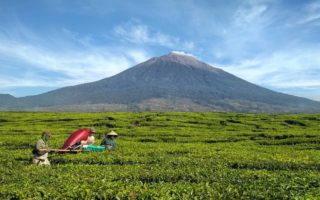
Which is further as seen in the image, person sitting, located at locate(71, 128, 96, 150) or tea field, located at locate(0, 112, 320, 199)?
person sitting, located at locate(71, 128, 96, 150)

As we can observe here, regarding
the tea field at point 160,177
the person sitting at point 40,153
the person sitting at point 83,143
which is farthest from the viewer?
the person sitting at point 83,143

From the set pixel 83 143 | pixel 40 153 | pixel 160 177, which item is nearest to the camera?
pixel 160 177

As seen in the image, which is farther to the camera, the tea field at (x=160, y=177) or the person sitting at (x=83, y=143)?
the person sitting at (x=83, y=143)

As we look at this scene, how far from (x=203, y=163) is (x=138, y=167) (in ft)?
14.5

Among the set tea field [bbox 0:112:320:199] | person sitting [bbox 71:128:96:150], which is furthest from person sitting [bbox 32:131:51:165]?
person sitting [bbox 71:128:96:150]

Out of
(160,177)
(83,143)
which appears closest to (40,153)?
(83,143)

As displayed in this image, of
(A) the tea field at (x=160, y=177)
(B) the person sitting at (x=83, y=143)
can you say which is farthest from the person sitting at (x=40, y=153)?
(B) the person sitting at (x=83, y=143)

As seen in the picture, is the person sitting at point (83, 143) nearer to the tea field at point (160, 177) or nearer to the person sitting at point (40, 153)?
the tea field at point (160, 177)

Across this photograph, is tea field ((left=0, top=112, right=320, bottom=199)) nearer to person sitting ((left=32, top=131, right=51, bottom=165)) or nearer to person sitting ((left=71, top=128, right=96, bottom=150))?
person sitting ((left=32, top=131, right=51, bottom=165))

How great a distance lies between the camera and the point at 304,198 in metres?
11.3

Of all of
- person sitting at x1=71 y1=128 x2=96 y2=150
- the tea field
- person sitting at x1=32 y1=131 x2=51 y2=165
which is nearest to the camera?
the tea field

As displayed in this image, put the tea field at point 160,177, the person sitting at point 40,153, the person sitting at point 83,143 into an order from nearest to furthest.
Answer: the tea field at point 160,177
the person sitting at point 40,153
the person sitting at point 83,143

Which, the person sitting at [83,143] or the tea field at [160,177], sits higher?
the person sitting at [83,143]

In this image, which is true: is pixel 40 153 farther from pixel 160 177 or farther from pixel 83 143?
pixel 160 177
